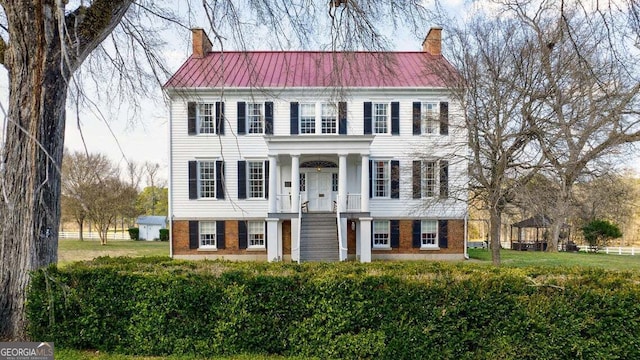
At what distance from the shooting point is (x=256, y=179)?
16250mm

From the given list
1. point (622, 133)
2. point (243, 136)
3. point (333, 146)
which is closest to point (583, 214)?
point (622, 133)

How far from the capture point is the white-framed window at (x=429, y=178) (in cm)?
1457

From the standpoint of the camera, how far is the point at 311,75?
1667 centimetres

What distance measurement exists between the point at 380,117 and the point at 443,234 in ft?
20.6

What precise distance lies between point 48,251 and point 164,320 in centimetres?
188

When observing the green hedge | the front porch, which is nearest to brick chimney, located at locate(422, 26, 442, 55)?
the front porch

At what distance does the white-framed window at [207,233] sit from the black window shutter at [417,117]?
10.5 m

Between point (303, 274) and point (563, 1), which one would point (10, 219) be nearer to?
point (303, 274)

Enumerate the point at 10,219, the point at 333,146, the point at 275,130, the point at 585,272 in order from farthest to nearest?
the point at 275,130
the point at 333,146
the point at 585,272
the point at 10,219

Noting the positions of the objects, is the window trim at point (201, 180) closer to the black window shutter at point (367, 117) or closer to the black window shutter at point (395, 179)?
the black window shutter at point (367, 117)

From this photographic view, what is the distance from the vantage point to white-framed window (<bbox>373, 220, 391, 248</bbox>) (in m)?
16.3

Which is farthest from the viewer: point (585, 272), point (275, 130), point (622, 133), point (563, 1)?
point (275, 130)

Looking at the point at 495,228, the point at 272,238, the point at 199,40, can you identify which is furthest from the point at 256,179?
the point at 495,228

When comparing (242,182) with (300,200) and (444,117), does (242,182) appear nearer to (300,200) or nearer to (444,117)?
(300,200)
